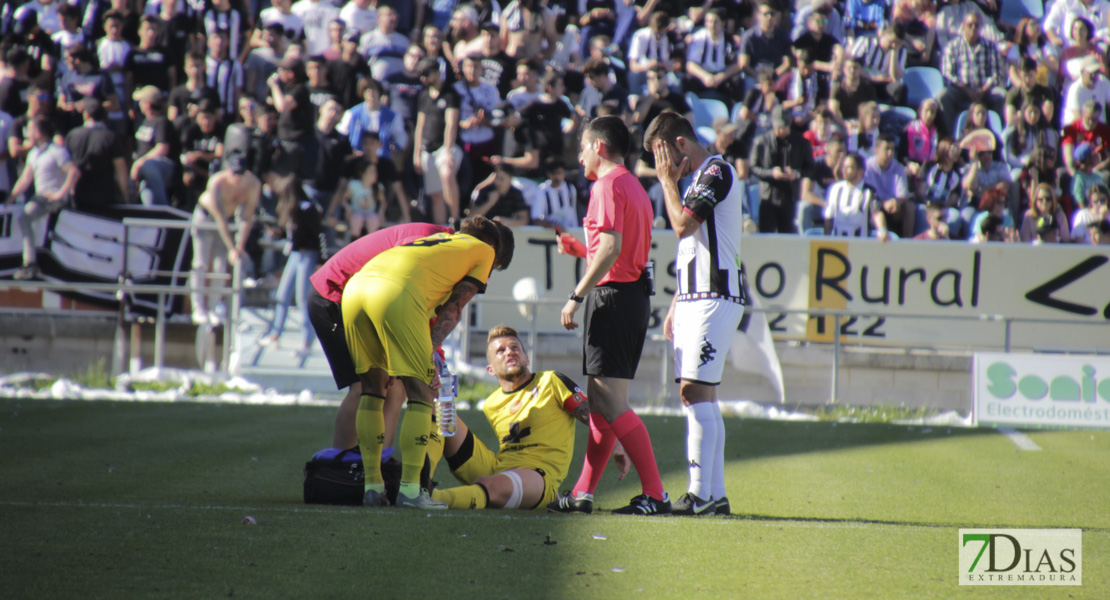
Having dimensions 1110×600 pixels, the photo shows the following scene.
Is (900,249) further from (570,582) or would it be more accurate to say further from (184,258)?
(570,582)

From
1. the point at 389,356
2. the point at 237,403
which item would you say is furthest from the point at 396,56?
the point at 389,356

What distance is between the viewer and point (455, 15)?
51.0ft

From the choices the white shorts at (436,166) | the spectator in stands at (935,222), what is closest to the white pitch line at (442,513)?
the white shorts at (436,166)

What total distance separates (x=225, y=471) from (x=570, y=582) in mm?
3705

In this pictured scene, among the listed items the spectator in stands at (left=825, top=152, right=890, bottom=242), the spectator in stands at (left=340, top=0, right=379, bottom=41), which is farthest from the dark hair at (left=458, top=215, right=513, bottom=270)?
the spectator in stands at (left=340, top=0, right=379, bottom=41)

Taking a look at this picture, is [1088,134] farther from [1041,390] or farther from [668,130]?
[668,130]

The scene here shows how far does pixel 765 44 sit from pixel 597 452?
11.9 m

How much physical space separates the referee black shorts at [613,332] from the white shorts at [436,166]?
27.9 feet

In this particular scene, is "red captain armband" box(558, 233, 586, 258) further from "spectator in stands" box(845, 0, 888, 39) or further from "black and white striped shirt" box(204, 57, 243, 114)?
"spectator in stands" box(845, 0, 888, 39)

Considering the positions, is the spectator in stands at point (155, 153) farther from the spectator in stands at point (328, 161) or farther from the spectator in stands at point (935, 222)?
the spectator in stands at point (935, 222)

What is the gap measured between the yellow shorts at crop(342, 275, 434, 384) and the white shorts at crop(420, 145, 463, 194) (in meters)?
8.57

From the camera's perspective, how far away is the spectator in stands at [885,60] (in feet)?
50.9

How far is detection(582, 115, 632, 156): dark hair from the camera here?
16.8ft

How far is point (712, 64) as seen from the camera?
15562 mm
